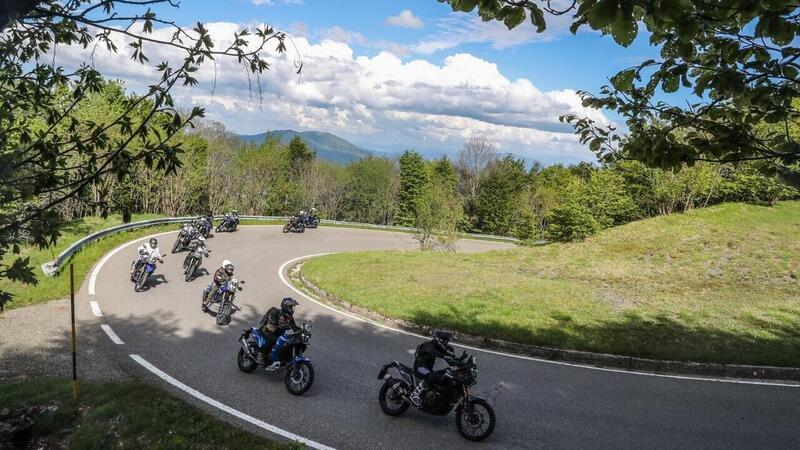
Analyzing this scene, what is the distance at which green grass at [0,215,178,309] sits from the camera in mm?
13844

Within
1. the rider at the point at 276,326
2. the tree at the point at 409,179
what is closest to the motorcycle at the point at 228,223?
the rider at the point at 276,326

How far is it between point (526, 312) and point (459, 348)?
334 cm

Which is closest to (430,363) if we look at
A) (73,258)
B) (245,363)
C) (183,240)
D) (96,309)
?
(245,363)

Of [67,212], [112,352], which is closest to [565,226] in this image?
[112,352]

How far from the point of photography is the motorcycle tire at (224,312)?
13242 millimetres

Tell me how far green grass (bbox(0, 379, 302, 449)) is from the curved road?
26.0 inches

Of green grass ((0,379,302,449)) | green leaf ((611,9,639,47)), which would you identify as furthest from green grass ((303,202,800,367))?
green leaf ((611,9,639,47))

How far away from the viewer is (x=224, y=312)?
1328cm

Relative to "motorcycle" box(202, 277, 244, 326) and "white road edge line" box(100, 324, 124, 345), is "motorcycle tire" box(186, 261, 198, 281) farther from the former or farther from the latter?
"white road edge line" box(100, 324, 124, 345)

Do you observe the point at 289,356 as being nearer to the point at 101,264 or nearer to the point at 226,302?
the point at 226,302

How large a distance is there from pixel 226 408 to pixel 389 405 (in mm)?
2831

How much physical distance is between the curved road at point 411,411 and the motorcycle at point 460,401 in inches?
9.1

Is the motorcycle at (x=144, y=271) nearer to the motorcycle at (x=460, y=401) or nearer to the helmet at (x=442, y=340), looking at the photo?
the motorcycle at (x=460, y=401)

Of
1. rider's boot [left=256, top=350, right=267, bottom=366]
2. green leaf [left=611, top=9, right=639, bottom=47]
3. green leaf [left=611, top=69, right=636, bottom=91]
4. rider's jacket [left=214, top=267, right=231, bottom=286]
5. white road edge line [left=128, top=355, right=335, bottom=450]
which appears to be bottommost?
white road edge line [left=128, top=355, right=335, bottom=450]
